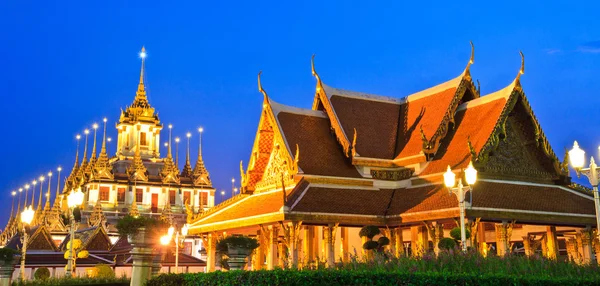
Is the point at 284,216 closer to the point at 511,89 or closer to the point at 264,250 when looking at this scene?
the point at 264,250

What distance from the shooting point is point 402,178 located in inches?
998

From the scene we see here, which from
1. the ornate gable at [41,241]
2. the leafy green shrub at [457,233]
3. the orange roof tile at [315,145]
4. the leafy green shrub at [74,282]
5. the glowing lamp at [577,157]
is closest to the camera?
the glowing lamp at [577,157]

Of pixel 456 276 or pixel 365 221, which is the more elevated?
pixel 365 221

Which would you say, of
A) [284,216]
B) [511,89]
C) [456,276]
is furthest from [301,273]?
[511,89]

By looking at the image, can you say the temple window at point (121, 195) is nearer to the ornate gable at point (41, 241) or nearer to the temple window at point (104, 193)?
the temple window at point (104, 193)

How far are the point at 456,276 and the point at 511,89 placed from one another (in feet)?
48.4

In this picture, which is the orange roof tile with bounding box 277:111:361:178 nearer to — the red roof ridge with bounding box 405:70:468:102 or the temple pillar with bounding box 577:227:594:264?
the red roof ridge with bounding box 405:70:468:102

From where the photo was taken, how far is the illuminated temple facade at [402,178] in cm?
2212

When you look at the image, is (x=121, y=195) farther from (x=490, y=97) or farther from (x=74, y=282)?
(x=490, y=97)

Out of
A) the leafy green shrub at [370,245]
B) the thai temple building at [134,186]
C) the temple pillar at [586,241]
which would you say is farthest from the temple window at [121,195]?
the temple pillar at [586,241]

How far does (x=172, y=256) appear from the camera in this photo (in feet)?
128

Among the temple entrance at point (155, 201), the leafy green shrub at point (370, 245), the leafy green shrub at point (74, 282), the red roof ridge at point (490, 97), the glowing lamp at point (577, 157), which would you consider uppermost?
the temple entrance at point (155, 201)

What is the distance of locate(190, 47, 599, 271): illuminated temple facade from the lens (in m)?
22.1

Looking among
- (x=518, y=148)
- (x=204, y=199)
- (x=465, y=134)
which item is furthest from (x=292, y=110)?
(x=204, y=199)
